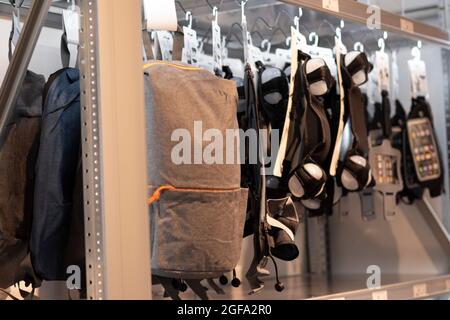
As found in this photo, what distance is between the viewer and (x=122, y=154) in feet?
4.77

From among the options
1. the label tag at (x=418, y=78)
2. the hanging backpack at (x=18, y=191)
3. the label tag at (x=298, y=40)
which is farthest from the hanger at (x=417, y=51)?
the hanging backpack at (x=18, y=191)

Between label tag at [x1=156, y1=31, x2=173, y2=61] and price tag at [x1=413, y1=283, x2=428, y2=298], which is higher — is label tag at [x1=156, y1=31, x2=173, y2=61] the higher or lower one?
the higher one

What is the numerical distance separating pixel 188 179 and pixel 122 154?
0.26m

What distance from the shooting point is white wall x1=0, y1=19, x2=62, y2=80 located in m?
2.12

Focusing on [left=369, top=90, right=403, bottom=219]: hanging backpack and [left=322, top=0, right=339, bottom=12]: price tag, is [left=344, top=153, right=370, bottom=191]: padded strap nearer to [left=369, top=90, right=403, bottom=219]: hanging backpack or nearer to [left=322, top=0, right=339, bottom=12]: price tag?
[left=369, top=90, right=403, bottom=219]: hanging backpack

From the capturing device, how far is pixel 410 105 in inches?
115

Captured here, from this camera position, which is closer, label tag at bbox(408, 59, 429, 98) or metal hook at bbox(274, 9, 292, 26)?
metal hook at bbox(274, 9, 292, 26)

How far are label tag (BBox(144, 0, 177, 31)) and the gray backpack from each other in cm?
10

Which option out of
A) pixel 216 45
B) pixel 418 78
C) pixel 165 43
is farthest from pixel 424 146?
pixel 165 43

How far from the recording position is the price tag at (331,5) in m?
2.13

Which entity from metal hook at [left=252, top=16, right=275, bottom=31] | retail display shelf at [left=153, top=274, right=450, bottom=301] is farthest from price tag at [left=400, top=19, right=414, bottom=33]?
retail display shelf at [left=153, top=274, right=450, bottom=301]

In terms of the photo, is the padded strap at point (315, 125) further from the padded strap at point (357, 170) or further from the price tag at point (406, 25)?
the price tag at point (406, 25)

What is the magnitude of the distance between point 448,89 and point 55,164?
5.65ft
